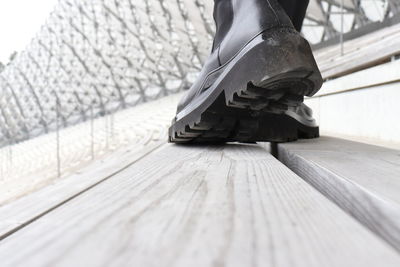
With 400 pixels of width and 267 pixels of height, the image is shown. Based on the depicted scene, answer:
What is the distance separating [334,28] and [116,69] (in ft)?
43.7

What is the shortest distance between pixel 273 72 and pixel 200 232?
1.33 ft

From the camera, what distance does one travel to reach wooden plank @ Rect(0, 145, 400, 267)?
188mm

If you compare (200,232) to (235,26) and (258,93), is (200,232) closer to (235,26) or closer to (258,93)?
(258,93)

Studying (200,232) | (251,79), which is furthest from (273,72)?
(200,232)

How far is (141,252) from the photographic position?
0.20 metres

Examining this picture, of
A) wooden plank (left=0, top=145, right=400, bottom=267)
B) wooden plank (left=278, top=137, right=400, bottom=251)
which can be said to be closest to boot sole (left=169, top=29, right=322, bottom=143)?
wooden plank (left=278, top=137, right=400, bottom=251)

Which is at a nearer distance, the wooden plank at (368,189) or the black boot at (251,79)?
the wooden plank at (368,189)

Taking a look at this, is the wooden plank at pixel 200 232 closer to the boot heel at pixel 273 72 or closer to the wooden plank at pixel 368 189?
the wooden plank at pixel 368 189

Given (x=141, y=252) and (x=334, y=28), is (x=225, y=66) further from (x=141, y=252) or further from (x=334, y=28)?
(x=334, y=28)

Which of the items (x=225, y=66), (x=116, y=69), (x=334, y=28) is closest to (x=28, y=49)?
(x=116, y=69)

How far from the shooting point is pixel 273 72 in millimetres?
566

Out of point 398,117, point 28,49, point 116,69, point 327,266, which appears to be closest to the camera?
point 327,266

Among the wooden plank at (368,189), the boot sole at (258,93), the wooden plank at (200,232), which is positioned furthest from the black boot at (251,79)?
the wooden plank at (200,232)

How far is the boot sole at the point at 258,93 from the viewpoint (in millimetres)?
575
